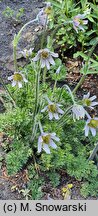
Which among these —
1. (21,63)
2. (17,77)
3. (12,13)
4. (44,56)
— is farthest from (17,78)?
(12,13)

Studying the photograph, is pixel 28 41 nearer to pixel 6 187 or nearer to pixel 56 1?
pixel 56 1

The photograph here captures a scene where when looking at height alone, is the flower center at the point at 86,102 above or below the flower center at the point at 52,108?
above

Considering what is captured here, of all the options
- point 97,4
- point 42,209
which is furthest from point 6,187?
point 97,4

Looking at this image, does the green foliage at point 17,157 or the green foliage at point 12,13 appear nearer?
the green foliage at point 17,157

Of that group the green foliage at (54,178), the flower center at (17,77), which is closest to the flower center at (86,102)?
the flower center at (17,77)

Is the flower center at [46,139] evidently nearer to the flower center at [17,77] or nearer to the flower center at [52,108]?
the flower center at [52,108]

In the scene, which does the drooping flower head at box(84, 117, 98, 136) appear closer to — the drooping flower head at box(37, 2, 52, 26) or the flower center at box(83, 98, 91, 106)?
the flower center at box(83, 98, 91, 106)

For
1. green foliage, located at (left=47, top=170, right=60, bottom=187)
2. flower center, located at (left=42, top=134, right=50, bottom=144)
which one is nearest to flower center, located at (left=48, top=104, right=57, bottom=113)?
flower center, located at (left=42, top=134, right=50, bottom=144)

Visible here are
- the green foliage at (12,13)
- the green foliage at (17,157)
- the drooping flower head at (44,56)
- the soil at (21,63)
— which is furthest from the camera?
the green foliage at (12,13)

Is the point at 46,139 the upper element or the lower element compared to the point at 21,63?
lower

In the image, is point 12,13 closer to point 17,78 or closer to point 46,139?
point 17,78
